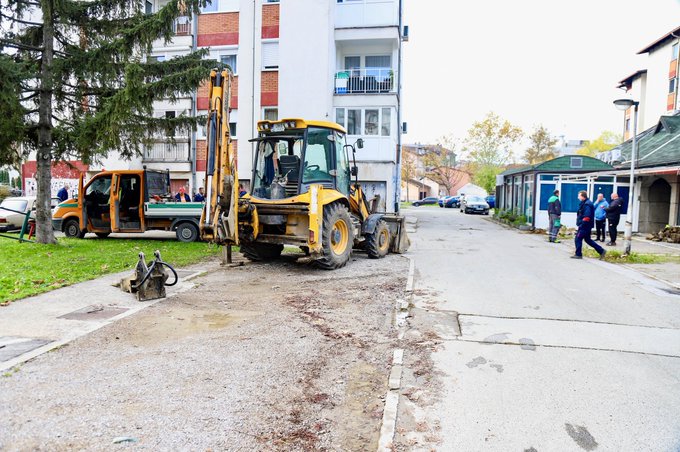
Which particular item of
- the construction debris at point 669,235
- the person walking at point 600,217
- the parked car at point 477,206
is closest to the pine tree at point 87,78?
the person walking at point 600,217

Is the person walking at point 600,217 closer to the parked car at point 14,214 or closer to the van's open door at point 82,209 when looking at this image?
the van's open door at point 82,209

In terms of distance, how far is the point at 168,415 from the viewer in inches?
162

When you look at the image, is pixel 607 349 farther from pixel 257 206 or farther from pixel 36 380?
pixel 257 206

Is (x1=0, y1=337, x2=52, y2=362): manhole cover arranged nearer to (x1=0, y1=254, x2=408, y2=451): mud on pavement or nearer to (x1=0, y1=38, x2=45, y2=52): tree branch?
(x1=0, y1=254, x2=408, y2=451): mud on pavement

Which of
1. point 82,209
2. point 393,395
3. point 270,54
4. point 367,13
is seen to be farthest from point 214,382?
point 367,13

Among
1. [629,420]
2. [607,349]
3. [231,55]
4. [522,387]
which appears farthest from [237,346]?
[231,55]

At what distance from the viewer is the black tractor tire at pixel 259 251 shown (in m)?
12.1

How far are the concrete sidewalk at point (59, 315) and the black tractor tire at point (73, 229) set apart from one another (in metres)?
8.78

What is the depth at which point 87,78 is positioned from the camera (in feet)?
45.9

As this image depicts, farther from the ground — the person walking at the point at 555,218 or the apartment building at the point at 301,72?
the apartment building at the point at 301,72

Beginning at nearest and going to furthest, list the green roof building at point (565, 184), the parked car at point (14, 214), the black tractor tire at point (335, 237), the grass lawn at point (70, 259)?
the grass lawn at point (70, 259), the black tractor tire at point (335, 237), the parked car at point (14, 214), the green roof building at point (565, 184)

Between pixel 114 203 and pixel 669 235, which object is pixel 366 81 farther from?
pixel 669 235

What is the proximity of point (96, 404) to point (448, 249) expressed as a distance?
13.2m

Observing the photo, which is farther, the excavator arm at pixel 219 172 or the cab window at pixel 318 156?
the cab window at pixel 318 156
